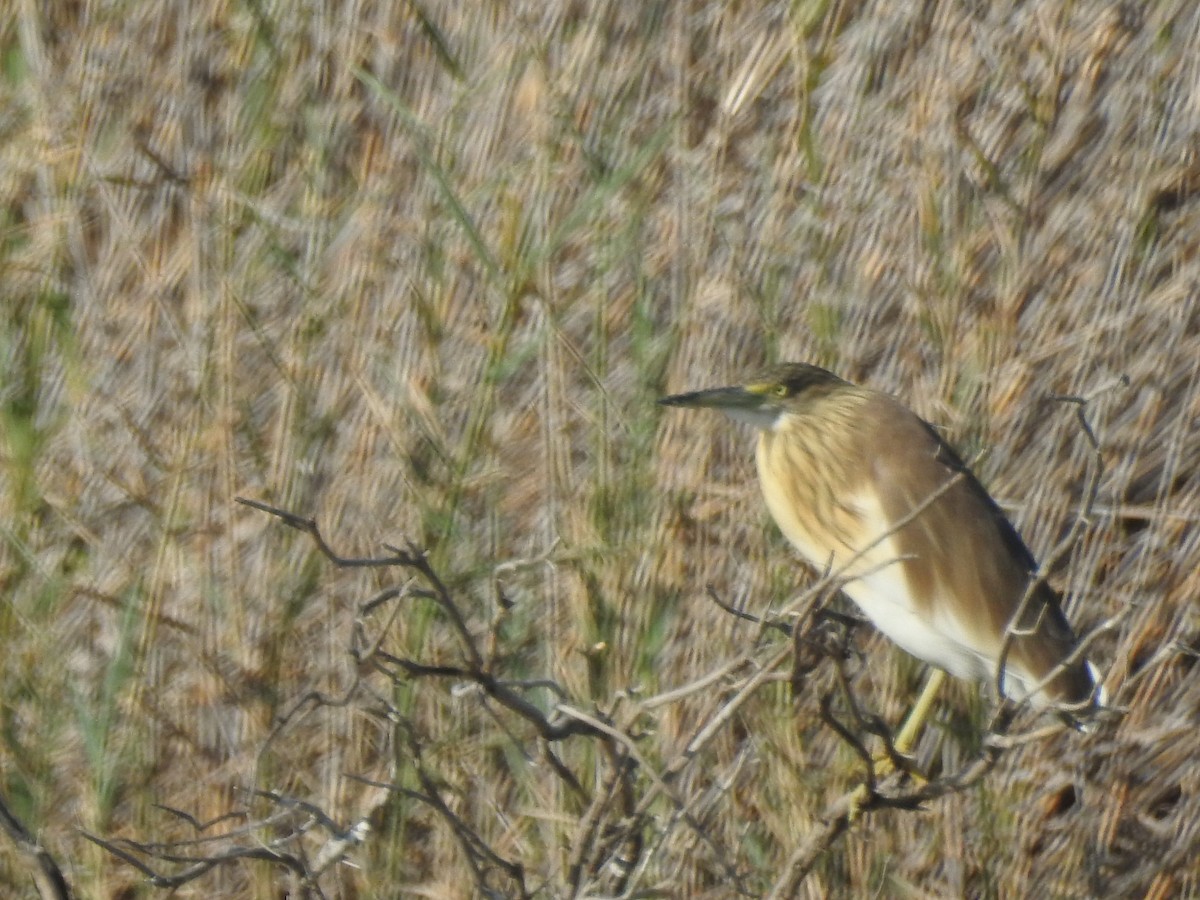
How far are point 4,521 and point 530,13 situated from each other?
1.10 meters

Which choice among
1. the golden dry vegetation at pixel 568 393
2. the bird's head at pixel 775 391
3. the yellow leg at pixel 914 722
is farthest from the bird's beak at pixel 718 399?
the yellow leg at pixel 914 722

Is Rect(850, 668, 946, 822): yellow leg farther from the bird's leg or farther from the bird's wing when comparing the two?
the bird's wing

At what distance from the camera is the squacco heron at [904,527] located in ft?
6.98

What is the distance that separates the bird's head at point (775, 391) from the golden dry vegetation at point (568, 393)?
15cm

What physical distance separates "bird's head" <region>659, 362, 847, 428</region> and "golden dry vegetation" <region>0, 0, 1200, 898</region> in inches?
6.0

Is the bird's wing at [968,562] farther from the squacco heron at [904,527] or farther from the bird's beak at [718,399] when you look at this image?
the bird's beak at [718,399]

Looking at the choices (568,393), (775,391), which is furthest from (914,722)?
(568,393)

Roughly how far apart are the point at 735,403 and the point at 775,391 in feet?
0.19

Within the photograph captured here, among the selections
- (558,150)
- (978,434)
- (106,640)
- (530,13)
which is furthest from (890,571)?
(106,640)

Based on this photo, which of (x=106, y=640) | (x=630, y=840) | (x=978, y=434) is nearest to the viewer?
(x=630, y=840)

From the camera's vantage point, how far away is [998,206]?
2.50m

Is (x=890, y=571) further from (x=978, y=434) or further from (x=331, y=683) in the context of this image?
(x=331, y=683)

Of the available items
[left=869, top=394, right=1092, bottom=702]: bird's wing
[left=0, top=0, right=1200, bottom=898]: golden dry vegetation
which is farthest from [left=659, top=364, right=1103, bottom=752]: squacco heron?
[left=0, top=0, right=1200, bottom=898]: golden dry vegetation

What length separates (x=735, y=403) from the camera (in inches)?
93.5
